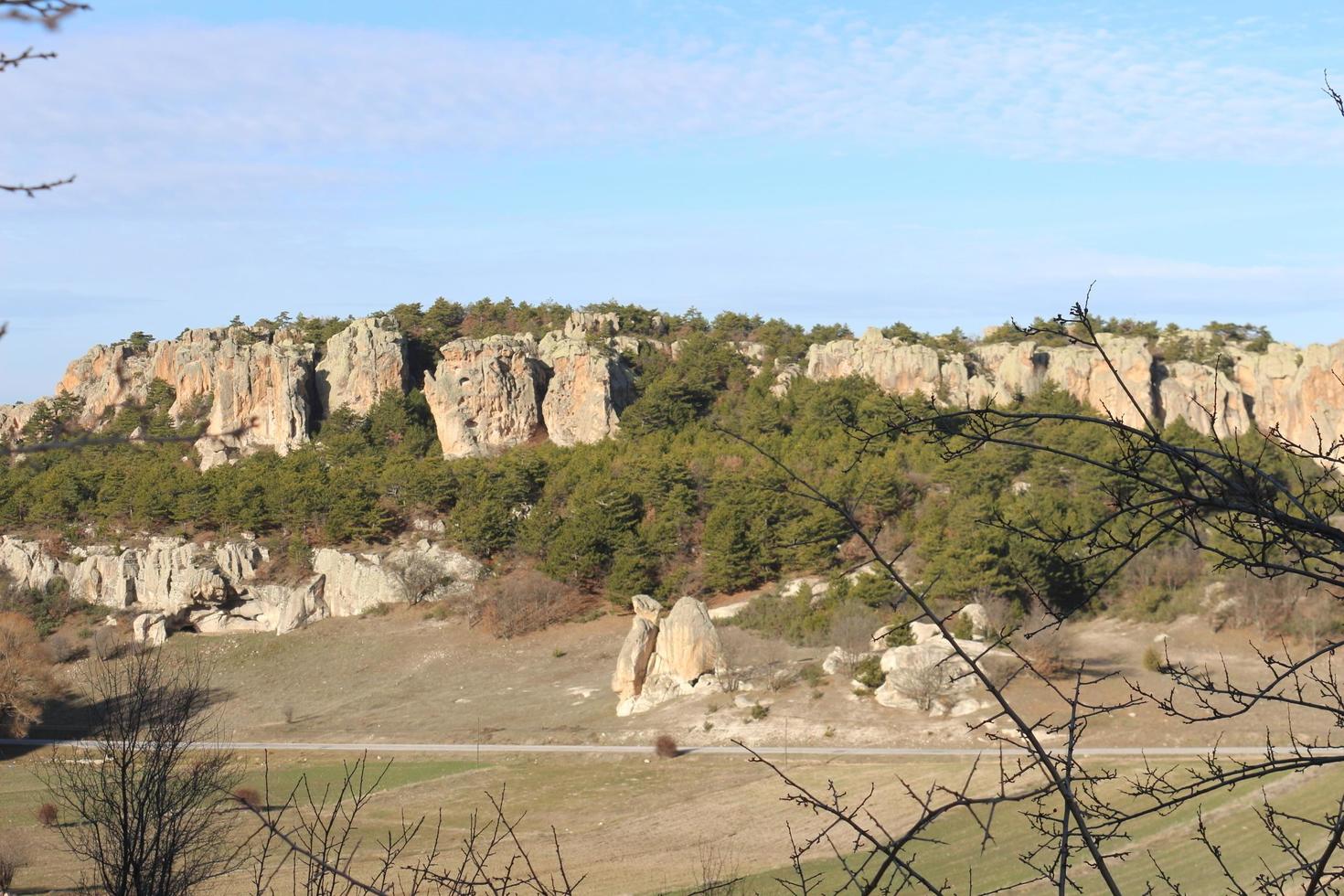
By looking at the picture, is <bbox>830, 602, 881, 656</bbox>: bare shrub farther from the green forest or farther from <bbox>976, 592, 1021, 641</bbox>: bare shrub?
<bbox>976, 592, 1021, 641</bbox>: bare shrub

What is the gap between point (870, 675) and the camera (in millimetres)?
28594

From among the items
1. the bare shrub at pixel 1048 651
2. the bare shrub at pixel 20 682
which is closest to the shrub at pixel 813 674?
the bare shrub at pixel 1048 651

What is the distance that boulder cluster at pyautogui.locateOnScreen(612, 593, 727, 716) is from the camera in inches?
1195

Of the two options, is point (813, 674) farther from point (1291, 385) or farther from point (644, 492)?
point (1291, 385)

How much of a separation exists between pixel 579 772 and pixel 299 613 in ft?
67.4

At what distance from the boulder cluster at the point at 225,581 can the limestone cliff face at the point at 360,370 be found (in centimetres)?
1036

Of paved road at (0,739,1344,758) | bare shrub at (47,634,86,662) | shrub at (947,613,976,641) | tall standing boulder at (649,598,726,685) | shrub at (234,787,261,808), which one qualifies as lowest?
paved road at (0,739,1344,758)

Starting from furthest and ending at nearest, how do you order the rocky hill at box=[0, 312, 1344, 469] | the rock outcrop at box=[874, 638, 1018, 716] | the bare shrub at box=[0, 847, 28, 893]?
the rocky hill at box=[0, 312, 1344, 469] < the rock outcrop at box=[874, 638, 1018, 716] < the bare shrub at box=[0, 847, 28, 893]

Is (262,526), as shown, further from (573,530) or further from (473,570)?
(573,530)

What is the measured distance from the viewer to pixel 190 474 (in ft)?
159

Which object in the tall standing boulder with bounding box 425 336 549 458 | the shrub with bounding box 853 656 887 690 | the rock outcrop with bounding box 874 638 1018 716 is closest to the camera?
the rock outcrop with bounding box 874 638 1018 716

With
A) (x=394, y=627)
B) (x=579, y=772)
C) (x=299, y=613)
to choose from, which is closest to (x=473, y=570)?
(x=394, y=627)

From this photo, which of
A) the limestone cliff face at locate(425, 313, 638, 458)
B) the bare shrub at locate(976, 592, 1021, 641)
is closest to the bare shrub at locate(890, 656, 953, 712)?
the bare shrub at locate(976, 592, 1021, 641)

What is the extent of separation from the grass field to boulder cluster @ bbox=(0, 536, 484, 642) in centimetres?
1477
